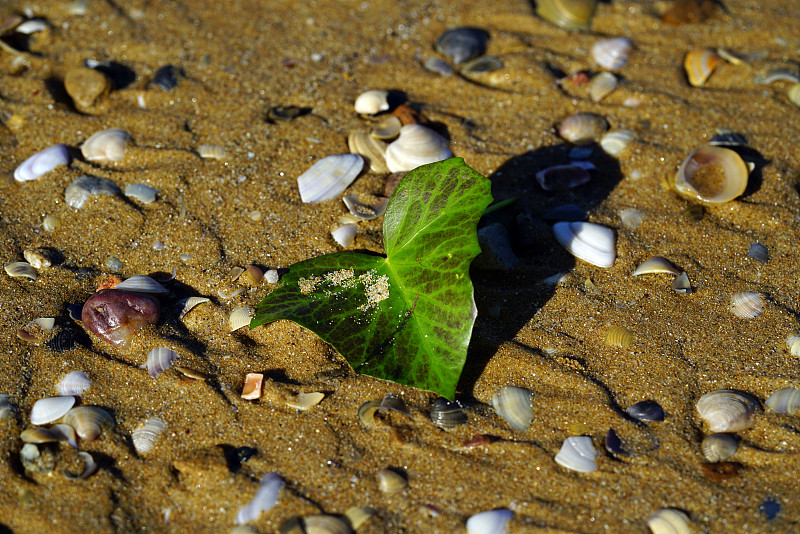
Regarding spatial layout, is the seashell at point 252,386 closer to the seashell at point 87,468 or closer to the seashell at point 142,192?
the seashell at point 87,468

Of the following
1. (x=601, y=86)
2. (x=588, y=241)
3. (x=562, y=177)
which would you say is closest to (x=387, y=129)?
(x=562, y=177)

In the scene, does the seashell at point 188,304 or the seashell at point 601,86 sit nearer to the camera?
the seashell at point 188,304

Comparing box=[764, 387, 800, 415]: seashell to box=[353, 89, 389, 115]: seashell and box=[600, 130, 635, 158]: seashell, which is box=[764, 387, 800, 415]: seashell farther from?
box=[353, 89, 389, 115]: seashell

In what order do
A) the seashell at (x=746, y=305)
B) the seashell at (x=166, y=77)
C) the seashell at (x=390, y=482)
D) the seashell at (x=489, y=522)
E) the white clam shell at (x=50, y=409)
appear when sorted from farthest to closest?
the seashell at (x=166, y=77)
the seashell at (x=746, y=305)
the white clam shell at (x=50, y=409)
the seashell at (x=390, y=482)
the seashell at (x=489, y=522)

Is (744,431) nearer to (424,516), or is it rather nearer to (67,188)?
(424,516)

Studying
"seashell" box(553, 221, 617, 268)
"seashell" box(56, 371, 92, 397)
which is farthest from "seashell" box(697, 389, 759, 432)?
"seashell" box(56, 371, 92, 397)

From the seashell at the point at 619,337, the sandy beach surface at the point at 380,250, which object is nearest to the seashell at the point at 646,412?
the sandy beach surface at the point at 380,250
